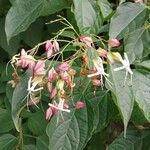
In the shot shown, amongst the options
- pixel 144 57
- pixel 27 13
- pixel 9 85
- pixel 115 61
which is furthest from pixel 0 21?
pixel 115 61

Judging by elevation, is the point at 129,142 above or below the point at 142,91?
below

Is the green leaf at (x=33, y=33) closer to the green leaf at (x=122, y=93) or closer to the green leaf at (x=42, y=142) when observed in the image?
the green leaf at (x=42, y=142)

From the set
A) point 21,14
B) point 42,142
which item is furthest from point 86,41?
point 42,142

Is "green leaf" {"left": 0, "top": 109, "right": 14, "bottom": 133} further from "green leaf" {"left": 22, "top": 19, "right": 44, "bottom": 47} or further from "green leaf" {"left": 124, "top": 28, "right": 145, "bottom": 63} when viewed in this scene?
"green leaf" {"left": 124, "top": 28, "right": 145, "bottom": 63}

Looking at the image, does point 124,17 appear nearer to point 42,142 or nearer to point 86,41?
point 86,41

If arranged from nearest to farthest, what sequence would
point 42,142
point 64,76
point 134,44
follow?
1. point 64,76
2. point 134,44
3. point 42,142

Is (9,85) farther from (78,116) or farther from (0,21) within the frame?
(78,116)
